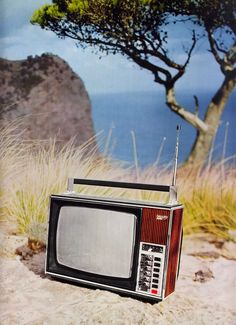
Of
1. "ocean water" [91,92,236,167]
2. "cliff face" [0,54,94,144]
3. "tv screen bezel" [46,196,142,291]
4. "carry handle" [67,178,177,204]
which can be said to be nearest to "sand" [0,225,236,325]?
"tv screen bezel" [46,196,142,291]

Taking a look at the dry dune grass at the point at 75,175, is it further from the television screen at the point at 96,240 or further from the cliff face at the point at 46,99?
the television screen at the point at 96,240

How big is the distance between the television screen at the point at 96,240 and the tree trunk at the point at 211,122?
0.40 meters

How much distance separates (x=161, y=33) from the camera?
2.21 meters

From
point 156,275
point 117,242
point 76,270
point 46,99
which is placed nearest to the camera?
point 156,275

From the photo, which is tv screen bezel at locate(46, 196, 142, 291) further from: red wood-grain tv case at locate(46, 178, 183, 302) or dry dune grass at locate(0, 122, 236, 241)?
dry dune grass at locate(0, 122, 236, 241)

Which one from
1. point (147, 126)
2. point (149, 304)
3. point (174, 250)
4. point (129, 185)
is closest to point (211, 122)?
point (147, 126)

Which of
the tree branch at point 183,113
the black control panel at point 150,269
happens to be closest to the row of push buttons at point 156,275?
the black control panel at point 150,269

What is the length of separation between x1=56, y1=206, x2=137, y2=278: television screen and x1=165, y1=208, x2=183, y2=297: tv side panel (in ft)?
0.53

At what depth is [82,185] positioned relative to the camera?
2.37 m

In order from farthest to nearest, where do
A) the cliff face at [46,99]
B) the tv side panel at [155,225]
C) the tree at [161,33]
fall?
the cliff face at [46,99] → the tree at [161,33] → the tv side panel at [155,225]

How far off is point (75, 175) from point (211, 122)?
73 cm

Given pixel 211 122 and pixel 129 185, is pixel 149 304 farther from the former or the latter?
pixel 211 122

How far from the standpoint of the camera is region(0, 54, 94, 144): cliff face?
2.48 metres

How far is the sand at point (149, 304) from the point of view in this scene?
80.0 inches
